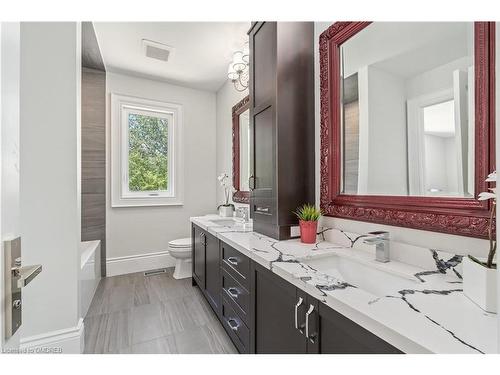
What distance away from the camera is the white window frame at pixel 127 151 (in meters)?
3.05

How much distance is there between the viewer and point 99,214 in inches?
116

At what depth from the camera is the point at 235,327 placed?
1581mm

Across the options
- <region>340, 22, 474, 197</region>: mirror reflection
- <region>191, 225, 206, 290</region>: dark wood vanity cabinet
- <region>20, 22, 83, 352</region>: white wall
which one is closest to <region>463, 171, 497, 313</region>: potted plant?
<region>340, 22, 474, 197</region>: mirror reflection

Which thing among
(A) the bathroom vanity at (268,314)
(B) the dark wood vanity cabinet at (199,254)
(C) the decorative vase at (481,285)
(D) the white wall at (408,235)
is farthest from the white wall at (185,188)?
(C) the decorative vase at (481,285)

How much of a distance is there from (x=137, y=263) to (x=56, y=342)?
5.44 ft

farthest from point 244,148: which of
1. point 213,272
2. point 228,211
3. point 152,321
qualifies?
point 152,321

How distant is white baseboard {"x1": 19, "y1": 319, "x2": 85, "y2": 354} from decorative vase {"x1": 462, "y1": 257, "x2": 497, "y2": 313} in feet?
6.93

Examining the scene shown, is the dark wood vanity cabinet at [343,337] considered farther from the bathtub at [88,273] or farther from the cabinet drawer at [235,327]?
the bathtub at [88,273]

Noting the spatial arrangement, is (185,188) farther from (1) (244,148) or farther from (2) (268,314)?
(2) (268,314)

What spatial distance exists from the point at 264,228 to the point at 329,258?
0.58 m

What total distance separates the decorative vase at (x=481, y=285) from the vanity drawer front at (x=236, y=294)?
1.00 m
